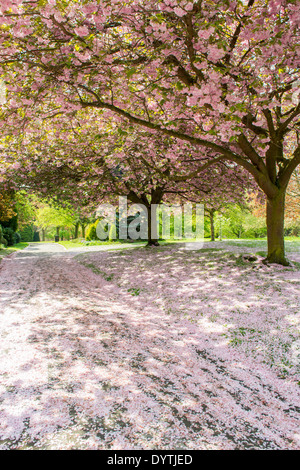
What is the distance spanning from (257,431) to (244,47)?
860 centimetres

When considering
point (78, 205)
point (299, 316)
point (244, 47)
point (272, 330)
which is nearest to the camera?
point (272, 330)

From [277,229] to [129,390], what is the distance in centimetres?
793

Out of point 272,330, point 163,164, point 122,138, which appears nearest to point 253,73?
point 122,138

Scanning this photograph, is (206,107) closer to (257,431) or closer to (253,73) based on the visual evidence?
(253,73)

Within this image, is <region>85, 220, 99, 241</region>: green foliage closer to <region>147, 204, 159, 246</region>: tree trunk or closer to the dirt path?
<region>147, 204, 159, 246</region>: tree trunk

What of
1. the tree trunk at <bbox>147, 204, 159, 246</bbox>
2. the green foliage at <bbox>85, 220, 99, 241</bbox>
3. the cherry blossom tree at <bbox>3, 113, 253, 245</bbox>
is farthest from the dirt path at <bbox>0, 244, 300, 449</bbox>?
the green foliage at <bbox>85, 220, 99, 241</bbox>

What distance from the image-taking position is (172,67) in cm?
661

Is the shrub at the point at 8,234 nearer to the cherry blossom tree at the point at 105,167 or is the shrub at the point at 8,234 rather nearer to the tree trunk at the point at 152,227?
the cherry blossom tree at the point at 105,167

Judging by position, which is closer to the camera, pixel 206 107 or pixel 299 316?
pixel 299 316

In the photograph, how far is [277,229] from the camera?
9773mm

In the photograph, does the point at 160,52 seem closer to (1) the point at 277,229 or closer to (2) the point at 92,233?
(1) the point at 277,229

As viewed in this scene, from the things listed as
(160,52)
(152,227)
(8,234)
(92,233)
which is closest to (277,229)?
(160,52)

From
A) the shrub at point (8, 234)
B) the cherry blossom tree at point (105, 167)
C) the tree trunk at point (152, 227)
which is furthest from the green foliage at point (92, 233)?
the cherry blossom tree at point (105, 167)
